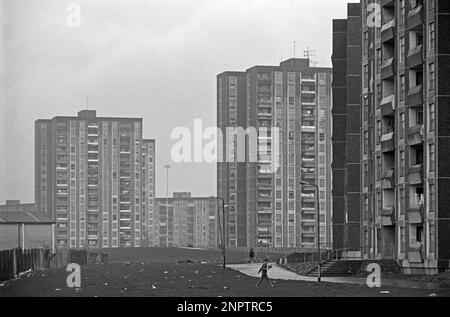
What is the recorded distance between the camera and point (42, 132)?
173 meters

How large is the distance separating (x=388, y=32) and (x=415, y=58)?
23.4 ft

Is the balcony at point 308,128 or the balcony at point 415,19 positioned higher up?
the balcony at point 415,19

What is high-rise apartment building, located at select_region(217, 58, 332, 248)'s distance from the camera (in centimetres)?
16688

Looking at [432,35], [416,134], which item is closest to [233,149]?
[416,134]

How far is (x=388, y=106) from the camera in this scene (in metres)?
80.2

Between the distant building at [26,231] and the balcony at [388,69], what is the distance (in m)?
58.9

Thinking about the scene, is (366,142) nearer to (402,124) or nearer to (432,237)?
(402,124)

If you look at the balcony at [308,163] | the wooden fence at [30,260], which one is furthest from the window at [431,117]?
the balcony at [308,163]

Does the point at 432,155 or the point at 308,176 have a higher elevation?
the point at 308,176

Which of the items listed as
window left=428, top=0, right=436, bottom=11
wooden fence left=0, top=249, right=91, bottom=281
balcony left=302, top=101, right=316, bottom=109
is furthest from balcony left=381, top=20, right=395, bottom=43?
balcony left=302, top=101, right=316, bottom=109

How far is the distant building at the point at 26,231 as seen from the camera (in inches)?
5133

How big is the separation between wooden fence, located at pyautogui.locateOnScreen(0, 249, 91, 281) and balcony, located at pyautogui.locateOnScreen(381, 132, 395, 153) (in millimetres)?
26138

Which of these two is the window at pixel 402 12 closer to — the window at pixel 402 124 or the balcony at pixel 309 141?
the window at pixel 402 124

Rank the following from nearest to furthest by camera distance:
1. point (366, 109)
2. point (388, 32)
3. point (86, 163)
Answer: point (388, 32)
point (366, 109)
point (86, 163)
